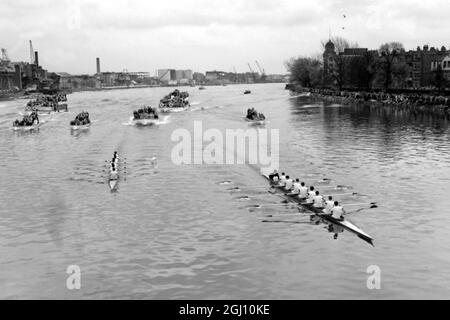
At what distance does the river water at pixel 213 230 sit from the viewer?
23.5 m

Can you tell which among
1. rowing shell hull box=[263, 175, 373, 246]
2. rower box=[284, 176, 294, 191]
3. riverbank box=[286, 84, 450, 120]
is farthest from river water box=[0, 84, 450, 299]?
riverbank box=[286, 84, 450, 120]

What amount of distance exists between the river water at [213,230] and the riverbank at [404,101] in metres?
44.5

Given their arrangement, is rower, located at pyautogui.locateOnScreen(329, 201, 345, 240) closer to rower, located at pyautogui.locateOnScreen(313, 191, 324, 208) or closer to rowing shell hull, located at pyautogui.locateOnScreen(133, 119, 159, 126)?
rower, located at pyautogui.locateOnScreen(313, 191, 324, 208)

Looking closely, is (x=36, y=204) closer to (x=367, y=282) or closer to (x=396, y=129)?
(x=367, y=282)

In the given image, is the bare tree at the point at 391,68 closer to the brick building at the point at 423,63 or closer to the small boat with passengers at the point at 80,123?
the brick building at the point at 423,63

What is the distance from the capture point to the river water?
925 inches

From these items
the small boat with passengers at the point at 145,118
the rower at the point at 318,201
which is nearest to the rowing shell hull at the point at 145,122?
the small boat with passengers at the point at 145,118

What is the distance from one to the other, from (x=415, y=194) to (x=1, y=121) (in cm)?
8996

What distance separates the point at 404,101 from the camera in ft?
377

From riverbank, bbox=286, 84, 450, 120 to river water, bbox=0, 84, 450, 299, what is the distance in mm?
44527

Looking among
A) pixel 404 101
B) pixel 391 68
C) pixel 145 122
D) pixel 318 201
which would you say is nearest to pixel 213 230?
pixel 318 201
